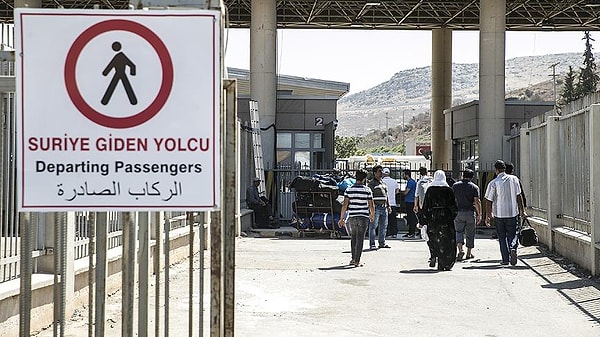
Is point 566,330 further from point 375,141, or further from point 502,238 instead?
point 375,141

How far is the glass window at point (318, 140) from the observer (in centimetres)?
3506

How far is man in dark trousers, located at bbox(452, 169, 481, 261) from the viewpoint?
17062 mm

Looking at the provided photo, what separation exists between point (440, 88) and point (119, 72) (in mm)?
47917

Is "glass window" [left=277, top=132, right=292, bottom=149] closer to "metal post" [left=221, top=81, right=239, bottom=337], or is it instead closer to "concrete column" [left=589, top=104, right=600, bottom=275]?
"concrete column" [left=589, top=104, right=600, bottom=275]

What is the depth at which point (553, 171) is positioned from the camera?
58.0ft

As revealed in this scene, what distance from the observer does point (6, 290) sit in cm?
816

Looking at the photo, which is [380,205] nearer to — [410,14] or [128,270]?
[128,270]

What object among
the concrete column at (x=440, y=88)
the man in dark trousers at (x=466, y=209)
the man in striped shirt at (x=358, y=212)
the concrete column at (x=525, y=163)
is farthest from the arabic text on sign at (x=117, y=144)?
the concrete column at (x=440, y=88)

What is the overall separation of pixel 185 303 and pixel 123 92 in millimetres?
7093

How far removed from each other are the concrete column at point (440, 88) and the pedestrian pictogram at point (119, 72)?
146 ft

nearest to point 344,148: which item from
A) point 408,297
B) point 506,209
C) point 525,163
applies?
point 525,163

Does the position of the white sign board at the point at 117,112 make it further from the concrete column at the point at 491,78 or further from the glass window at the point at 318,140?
the glass window at the point at 318,140

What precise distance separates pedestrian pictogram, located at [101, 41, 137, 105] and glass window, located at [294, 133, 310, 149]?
30.2 m

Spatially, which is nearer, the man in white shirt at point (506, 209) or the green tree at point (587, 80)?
the man in white shirt at point (506, 209)
